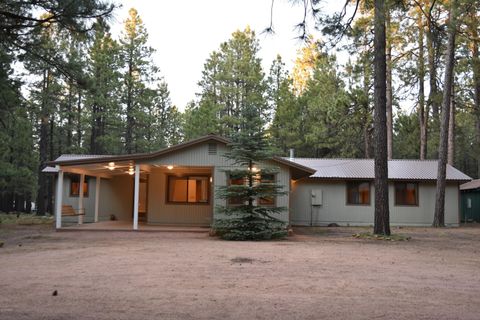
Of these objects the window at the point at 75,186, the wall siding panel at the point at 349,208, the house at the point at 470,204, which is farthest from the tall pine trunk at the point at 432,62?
the window at the point at 75,186

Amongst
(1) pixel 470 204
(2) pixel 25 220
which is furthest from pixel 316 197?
(2) pixel 25 220

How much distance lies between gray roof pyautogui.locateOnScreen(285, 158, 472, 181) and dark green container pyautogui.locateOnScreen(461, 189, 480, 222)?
597cm

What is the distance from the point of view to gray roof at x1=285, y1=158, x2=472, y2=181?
22.0m

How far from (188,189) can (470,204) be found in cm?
1838

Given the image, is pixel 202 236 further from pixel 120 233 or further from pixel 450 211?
pixel 450 211

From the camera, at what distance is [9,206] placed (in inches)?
1423

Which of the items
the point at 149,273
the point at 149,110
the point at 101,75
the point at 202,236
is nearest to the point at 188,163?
the point at 202,236

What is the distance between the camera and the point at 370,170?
22.7 m

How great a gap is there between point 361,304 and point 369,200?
57.5 feet

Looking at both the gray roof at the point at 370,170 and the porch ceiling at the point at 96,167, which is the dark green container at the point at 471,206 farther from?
the porch ceiling at the point at 96,167

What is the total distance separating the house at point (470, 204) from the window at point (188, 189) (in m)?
17.1

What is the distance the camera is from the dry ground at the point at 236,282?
5.18m

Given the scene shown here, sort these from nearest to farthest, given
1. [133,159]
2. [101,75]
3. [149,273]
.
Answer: [149,273] → [133,159] → [101,75]

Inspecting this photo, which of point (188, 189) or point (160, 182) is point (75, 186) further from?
point (188, 189)
